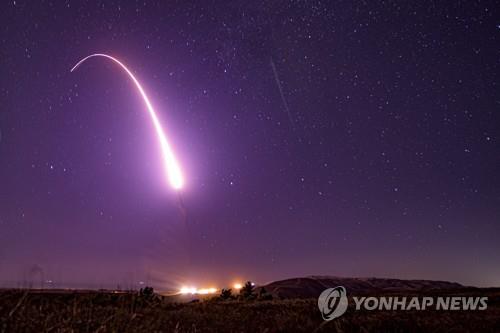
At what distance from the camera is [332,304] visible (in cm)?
1803

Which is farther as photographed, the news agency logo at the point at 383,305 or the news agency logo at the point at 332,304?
the news agency logo at the point at 383,305

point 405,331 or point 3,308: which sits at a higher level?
point 3,308

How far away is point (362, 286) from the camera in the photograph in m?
99.5

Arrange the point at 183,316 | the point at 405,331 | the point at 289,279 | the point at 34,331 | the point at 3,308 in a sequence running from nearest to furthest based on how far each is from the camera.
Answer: the point at 34,331, the point at 3,308, the point at 405,331, the point at 183,316, the point at 289,279

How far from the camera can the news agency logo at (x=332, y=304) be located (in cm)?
1409

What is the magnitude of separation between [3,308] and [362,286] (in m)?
103

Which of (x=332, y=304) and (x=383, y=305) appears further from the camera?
(x=332, y=304)

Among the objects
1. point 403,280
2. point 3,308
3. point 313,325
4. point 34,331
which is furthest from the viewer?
point 403,280

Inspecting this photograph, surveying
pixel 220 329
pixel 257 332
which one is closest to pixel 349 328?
pixel 257 332

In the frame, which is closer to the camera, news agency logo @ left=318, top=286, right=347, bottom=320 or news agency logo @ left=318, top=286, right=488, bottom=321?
news agency logo @ left=318, top=286, right=347, bottom=320

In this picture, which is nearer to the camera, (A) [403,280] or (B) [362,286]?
(B) [362,286]

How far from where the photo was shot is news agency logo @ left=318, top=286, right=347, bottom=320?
14086 mm

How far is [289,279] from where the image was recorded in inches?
3597

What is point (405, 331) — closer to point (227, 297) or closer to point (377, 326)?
point (377, 326)
